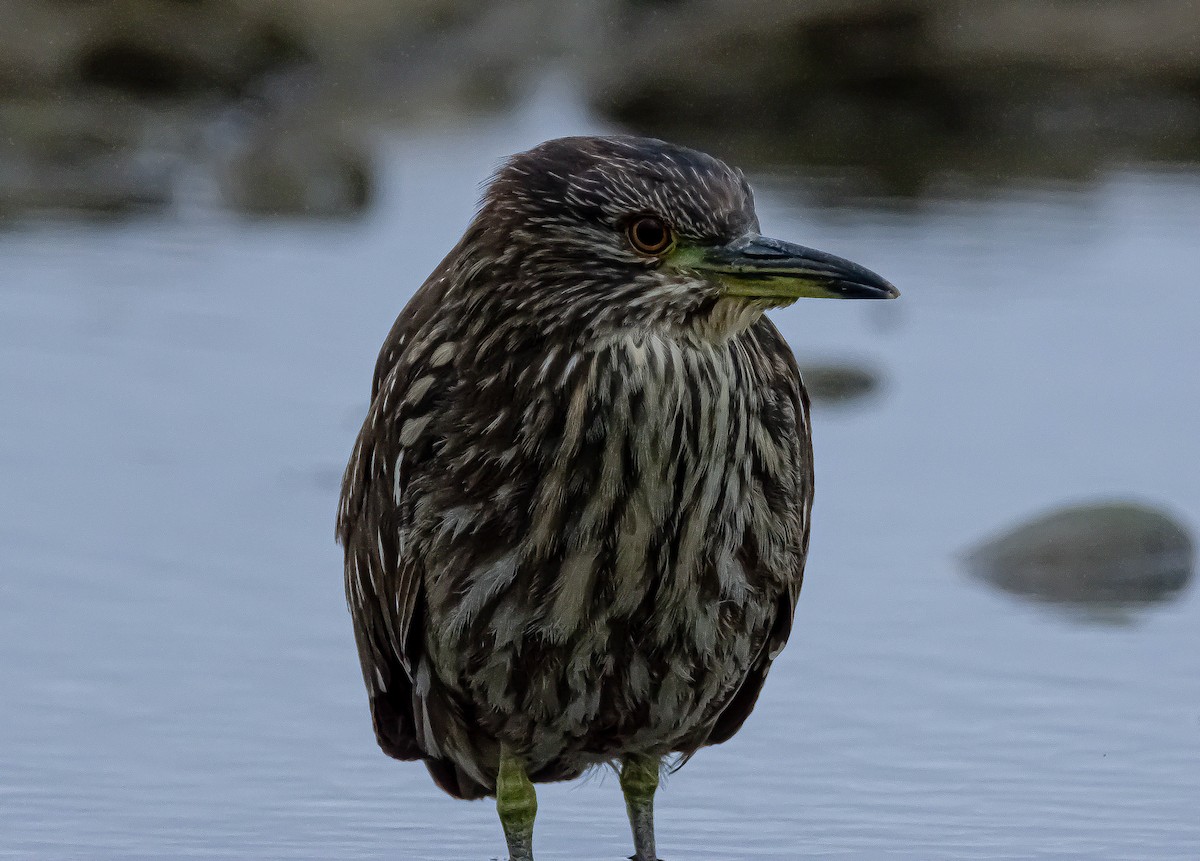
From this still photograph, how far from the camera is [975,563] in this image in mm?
9273

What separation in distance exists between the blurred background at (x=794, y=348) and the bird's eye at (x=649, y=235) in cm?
234

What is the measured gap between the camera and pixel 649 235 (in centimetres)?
543

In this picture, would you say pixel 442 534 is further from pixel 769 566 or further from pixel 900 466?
pixel 900 466

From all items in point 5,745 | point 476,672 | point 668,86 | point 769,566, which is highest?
point 668,86

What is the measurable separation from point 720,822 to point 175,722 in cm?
192

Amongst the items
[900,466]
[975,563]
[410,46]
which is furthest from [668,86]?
[975,563]

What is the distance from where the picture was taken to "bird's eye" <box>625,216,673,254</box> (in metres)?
5.42

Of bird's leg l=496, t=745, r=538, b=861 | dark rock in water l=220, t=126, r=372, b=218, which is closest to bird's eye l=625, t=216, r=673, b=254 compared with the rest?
bird's leg l=496, t=745, r=538, b=861

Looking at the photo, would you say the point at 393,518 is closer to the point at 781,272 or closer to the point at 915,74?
the point at 781,272

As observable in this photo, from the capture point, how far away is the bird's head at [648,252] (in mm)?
5410

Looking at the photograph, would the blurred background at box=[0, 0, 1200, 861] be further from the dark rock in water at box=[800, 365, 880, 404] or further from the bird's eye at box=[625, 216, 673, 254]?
the bird's eye at box=[625, 216, 673, 254]

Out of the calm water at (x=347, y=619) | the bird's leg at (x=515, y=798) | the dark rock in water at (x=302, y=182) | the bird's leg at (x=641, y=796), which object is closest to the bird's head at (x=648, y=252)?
the bird's leg at (x=515, y=798)

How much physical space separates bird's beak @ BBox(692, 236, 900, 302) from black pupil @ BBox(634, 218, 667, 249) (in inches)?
3.8

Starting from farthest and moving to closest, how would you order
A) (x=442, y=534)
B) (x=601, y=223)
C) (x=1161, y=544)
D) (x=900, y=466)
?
(x=900, y=466) < (x=1161, y=544) < (x=442, y=534) < (x=601, y=223)
